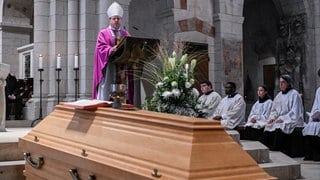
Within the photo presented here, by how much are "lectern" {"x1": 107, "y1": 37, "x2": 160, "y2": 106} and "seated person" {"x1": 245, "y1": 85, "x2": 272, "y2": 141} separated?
3478mm

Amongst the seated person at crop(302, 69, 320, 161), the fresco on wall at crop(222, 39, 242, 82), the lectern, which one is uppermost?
the fresco on wall at crop(222, 39, 242, 82)

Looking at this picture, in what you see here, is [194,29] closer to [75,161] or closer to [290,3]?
[290,3]

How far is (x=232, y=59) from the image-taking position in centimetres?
1205

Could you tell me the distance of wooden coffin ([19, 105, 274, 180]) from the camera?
2240 mm

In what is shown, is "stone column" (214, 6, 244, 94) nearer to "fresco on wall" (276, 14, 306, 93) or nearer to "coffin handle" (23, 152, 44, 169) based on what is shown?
"fresco on wall" (276, 14, 306, 93)

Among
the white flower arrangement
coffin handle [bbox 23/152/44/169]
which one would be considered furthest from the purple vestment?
coffin handle [bbox 23/152/44/169]

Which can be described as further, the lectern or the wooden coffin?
the lectern

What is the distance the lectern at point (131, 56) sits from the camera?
16.9ft

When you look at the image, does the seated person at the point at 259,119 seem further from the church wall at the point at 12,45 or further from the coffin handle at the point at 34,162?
the church wall at the point at 12,45

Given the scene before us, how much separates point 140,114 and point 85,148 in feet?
1.48

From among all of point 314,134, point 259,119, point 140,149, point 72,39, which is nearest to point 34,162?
point 140,149

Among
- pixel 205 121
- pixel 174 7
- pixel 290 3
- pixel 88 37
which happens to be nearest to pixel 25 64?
pixel 88 37

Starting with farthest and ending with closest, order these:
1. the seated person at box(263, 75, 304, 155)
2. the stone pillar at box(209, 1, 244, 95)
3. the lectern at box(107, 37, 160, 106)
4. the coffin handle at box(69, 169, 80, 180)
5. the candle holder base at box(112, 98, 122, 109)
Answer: the stone pillar at box(209, 1, 244, 95) < the seated person at box(263, 75, 304, 155) < the lectern at box(107, 37, 160, 106) < the candle holder base at box(112, 98, 122, 109) < the coffin handle at box(69, 169, 80, 180)

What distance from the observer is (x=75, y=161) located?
294 cm
